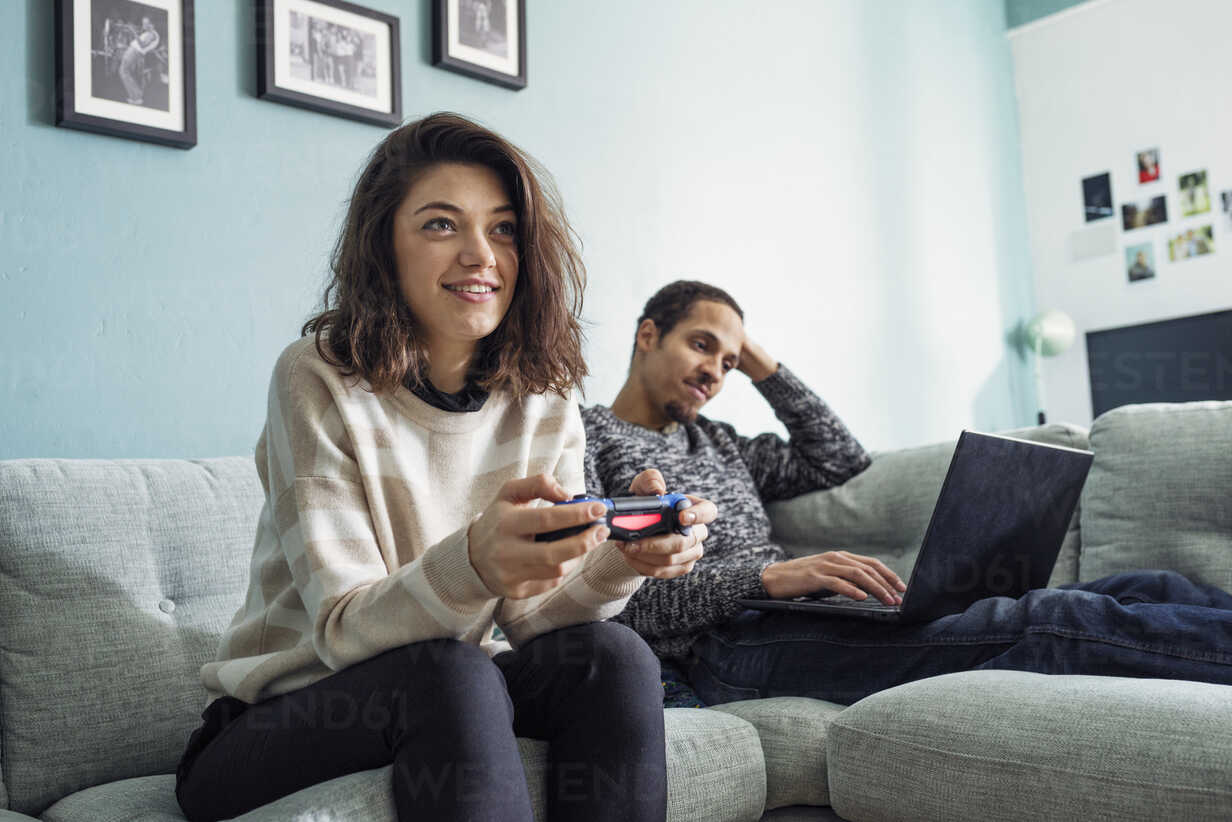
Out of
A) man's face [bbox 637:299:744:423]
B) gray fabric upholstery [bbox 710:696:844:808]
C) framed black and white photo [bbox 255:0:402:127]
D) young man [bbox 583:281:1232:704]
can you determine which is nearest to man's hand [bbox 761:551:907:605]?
young man [bbox 583:281:1232:704]

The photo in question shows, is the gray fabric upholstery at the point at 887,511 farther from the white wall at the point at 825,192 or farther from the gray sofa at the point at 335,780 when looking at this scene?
the white wall at the point at 825,192

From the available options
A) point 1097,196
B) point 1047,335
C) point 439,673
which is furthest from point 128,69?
point 1097,196

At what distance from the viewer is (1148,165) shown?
3559mm

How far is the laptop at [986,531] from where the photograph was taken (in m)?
1.38

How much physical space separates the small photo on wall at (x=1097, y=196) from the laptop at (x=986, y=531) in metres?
2.39

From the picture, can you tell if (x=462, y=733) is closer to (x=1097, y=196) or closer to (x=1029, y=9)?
(x=1097, y=196)

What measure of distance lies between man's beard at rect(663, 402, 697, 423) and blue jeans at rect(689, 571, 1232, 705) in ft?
1.54

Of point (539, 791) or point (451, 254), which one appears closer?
point (539, 791)

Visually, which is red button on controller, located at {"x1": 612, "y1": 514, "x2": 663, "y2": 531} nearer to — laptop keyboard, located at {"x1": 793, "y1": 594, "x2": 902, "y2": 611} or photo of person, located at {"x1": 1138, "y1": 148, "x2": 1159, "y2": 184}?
laptop keyboard, located at {"x1": 793, "y1": 594, "x2": 902, "y2": 611}

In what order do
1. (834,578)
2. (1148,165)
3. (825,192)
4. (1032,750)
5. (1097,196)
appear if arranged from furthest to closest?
(1097,196), (1148,165), (825,192), (834,578), (1032,750)

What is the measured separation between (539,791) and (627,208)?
5.46 ft

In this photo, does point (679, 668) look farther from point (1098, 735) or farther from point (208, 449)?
point (208, 449)

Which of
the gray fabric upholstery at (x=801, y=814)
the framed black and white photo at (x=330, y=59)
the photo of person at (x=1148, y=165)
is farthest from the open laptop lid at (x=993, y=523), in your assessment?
the photo of person at (x=1148, y=165)

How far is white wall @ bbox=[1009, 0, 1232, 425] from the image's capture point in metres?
3.41
